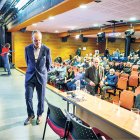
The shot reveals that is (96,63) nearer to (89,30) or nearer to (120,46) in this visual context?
(89,30)

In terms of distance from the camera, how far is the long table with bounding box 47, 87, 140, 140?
2160mm

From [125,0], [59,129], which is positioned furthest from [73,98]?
[125,0]

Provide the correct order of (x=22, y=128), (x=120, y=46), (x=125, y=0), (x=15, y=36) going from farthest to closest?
(x=120, y=46) < (x=15, y=36) < (x=125, y=0) < (x=22, y=128)

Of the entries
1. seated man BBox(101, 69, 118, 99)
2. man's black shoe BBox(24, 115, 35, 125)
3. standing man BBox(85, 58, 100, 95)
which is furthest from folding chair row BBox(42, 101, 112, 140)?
seated man BBox(101, 69, 118, 99)

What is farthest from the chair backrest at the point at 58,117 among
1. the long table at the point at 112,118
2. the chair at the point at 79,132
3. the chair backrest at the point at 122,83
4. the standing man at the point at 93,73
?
the chair backrest at the point at 122,83

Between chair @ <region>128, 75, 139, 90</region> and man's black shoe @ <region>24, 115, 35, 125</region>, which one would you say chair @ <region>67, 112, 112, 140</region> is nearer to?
man's black shoe @ <region>24, 115, 35, 125</region>

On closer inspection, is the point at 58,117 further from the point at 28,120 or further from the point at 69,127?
the point at 28,120

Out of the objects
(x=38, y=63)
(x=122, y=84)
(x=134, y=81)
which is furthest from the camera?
(x=134, y=81)

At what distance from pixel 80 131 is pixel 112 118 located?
56cm

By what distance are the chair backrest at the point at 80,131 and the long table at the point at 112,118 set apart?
0.42 m

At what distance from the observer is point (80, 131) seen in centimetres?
199

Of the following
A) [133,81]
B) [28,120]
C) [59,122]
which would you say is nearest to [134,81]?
[133,81]

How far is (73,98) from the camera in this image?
10.5ft

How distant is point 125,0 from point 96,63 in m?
1.89
